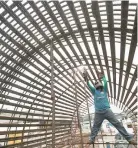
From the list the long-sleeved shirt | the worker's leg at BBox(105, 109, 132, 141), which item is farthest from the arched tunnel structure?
the worker's leg at BBox(105, 109, 132, 141)

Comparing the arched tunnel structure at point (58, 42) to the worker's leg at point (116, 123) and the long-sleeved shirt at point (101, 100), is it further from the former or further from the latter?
the worker's leg at point (116, 123)

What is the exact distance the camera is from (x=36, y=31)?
34.5 ft

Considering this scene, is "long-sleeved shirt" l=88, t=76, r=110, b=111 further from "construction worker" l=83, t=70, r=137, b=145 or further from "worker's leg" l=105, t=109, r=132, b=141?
"worker's leg" l=105, t=109, r=132, b=141

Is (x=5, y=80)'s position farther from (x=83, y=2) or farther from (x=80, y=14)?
(x=83, y=2)

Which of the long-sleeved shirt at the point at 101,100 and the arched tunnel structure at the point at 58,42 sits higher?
the arched tunnel structure at the point at 58,42

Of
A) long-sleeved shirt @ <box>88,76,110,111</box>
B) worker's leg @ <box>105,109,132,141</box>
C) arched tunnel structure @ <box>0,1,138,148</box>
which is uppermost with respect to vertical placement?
arched tunnel structure @ <box>0,1,138,148</box>

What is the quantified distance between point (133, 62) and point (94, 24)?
3.82 meters

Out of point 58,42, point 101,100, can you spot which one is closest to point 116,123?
point 101,100

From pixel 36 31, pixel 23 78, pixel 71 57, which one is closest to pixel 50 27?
pixel 36 31

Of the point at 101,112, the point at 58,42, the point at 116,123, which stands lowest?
the point at 116,123

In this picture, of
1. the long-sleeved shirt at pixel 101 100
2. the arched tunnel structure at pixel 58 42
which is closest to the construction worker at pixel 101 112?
the long-sleeved shirt at pixel 101 100

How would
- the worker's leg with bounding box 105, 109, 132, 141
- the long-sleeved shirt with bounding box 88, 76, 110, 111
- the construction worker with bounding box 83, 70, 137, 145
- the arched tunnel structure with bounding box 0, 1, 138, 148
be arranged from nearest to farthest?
the worker's leg with bounding box 105, 109, 132, 141, the construction worker with bounding box 83, 70, 137, 145, the long-sleeved shirt with bounding box 88, 76, 110, 111, the arched tunnel structure with bounding box 0, 1, 138, 148

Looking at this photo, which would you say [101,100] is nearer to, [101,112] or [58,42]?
[101,112]

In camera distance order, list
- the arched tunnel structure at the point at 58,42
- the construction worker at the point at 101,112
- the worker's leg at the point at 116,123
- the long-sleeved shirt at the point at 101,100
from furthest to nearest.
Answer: the arched tunnel structure at the point at 58,42
the long-sleeved shirt at the point at 101,100
the construction worker at the point at 101,112
the worker's leg at the point at 116,123
